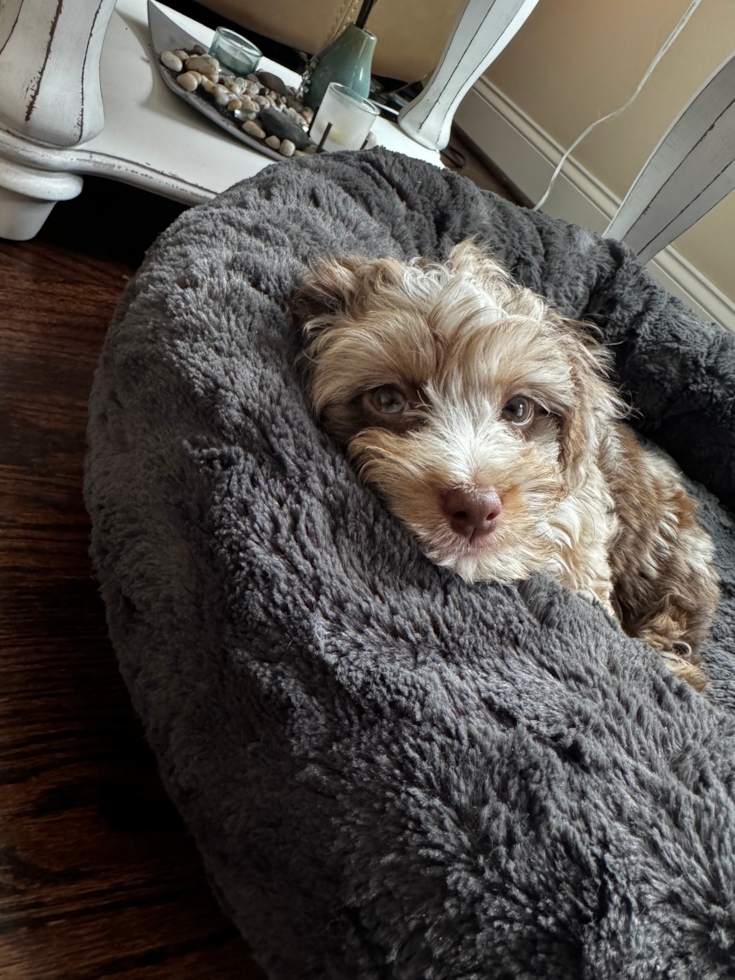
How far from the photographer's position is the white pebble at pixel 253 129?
274cm

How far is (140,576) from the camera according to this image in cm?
127

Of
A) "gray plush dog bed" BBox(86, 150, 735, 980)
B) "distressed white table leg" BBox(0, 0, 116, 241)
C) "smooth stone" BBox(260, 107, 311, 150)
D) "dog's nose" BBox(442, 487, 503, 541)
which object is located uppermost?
"dog's nose" BBox(442, 487, 503, 541)

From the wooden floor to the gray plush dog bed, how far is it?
5.4 inches

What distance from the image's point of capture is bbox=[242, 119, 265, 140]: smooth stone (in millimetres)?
2734

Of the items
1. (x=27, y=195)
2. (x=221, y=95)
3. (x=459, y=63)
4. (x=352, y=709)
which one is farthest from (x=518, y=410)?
(x=459, y=63)

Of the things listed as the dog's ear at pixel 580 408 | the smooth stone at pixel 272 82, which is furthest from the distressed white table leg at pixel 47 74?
the dog's ear at pixel 580 408

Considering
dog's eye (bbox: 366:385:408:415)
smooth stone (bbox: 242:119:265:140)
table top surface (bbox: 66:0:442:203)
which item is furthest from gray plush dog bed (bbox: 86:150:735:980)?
smooth stone (bbox: 242:119:265:140)

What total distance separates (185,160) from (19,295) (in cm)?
70

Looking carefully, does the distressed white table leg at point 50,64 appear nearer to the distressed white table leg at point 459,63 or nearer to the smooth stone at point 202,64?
the smooth stone at point 202,64

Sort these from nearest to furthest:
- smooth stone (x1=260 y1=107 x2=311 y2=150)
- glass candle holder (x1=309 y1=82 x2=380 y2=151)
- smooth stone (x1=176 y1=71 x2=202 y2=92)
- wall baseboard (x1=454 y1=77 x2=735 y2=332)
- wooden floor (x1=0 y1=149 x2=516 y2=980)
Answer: wooden floor (x1=0 y1=149 x2=516 y2=980)
smooth stone (x1=176 y1=71 x2=202 y2=92)
smooth stone (x1=260 y1=107 x2=311 y2=150)
glass candle holder (x1=309 y1=82 x2=380 y2=151)
wall baseboard (x1=454 y1=77 x2=735 y2=332)

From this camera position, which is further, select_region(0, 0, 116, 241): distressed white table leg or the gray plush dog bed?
select_region(0, 0, 116, 241): distressed white table leg

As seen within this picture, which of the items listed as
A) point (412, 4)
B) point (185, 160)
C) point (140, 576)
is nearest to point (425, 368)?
point (140, 576)

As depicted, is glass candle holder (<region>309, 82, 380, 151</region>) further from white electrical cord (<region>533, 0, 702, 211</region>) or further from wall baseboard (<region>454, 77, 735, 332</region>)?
wall baseboard (<region>454, 77, 735, 332</region>)

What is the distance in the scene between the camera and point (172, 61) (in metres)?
2.76
